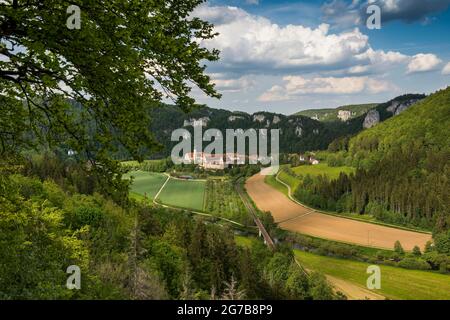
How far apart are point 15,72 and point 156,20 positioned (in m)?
3.35

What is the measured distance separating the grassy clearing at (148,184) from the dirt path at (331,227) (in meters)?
35.5

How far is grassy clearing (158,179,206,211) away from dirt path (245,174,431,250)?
18835 millimetres

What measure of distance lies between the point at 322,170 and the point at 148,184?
79.9m

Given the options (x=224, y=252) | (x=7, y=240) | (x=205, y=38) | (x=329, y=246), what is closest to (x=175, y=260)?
(x=224, y=252)

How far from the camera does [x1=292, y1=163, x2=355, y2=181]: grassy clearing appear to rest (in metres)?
174

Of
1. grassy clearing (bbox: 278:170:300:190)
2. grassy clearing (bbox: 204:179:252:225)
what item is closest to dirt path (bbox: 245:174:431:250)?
grassy clearing (bbox: 204:179:252:225)

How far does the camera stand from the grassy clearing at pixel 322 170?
174 m

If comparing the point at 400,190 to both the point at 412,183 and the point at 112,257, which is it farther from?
the point at 112,257

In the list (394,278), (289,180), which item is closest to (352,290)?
(394,278)

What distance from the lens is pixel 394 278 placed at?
6300 cm

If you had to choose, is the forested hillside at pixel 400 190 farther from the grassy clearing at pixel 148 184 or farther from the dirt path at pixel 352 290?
the grassy clearing at pixel 148 184

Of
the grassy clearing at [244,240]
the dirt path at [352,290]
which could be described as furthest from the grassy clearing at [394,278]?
the grassy clearing at [244,240]
